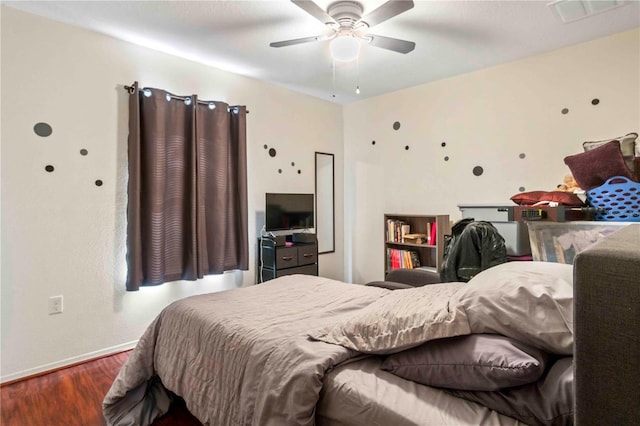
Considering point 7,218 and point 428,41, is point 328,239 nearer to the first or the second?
point 428,41

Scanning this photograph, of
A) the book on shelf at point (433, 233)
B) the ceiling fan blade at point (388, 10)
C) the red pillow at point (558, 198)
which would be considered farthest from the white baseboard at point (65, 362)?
the red pillow at point (558, 198)

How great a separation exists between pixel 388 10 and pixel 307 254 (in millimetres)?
2522

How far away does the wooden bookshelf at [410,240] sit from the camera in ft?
12.1

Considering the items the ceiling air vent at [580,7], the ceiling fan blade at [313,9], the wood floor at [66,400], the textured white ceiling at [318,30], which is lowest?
the wood floor at [66,400]

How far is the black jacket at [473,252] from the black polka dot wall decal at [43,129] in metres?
2.90

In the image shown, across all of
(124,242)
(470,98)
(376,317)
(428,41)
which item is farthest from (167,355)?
(470,98)

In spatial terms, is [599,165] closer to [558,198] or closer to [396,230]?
[558,198]

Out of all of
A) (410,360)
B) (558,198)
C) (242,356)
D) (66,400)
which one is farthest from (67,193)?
(558,198)

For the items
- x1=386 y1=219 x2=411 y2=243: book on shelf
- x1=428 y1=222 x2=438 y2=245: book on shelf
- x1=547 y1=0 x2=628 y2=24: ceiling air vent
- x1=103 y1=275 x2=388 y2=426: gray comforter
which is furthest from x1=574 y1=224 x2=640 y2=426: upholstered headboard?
x1=386 y1=219 x2=411 y2=243: book on shelf

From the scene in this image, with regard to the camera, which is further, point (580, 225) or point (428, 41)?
point (428, 41)

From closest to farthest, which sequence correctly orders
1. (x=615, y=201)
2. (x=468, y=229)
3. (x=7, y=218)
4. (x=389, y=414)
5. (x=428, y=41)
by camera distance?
(x=389, y=414)
(x=615, y=201)
(x=468, y=229)
(x=7, y=218)
(x=428, y=41)

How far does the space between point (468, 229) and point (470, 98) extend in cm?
214

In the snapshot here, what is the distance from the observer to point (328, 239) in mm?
4633

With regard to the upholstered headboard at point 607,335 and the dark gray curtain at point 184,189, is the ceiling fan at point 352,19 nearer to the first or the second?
the dark gray curtain at point 184,189
